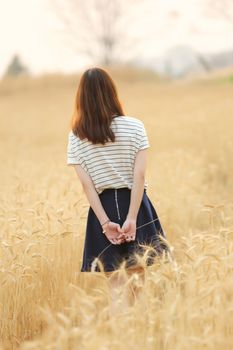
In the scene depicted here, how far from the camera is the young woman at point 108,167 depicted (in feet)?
12.4

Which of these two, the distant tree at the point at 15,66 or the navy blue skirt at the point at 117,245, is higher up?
the distant tree at the point at 15,66

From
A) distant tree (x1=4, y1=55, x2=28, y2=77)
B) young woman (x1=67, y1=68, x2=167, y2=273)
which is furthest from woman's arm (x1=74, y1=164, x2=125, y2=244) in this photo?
distant tree (x1=4, y1=55, x2=28, y2=77)

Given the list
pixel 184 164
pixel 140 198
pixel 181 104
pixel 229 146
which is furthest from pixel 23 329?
pixel 181 104

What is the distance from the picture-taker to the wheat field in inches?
108

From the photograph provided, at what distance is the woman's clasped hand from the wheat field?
0.63ft

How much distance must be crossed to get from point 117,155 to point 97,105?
0.27 metres

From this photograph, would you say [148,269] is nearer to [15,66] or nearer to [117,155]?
[117,155]

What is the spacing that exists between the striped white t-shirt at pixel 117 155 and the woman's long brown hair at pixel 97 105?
0.04 m

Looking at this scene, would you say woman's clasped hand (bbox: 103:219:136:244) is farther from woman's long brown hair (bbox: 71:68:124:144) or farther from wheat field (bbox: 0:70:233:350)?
woman's long brown hair (bbox: 71:68:124:144)

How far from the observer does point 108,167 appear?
12.6 feet

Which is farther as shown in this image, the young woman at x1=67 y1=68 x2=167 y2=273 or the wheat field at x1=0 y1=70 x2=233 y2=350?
the young woman at x1=67 y1=68 x2=167 y2=273

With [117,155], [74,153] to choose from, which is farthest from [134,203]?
[74,153]

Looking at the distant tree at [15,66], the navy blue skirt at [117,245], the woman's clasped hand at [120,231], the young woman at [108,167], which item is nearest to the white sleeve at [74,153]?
the young woman at [108,167]

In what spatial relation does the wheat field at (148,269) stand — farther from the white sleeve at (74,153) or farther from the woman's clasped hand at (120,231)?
the white sleeve at (74,153)
